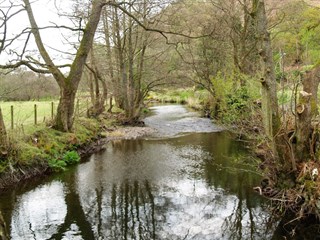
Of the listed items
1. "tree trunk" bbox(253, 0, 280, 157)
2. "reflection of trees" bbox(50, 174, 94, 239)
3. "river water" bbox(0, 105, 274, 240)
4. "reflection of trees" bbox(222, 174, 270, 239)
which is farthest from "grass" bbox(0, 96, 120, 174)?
"tree trunk" bbox(253, 0, 280, 157)

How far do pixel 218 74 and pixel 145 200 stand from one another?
14.7m

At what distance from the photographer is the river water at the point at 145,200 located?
6.76 m

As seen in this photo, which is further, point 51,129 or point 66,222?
point 51,129

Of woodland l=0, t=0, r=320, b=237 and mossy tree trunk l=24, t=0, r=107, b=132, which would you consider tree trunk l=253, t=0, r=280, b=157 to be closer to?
woodland l=0, t=0, r=320, b=237

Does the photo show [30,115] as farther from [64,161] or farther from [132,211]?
[132,211]

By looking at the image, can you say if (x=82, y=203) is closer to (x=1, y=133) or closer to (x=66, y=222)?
(x=66, y=222)

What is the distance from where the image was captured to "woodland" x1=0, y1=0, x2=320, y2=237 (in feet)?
24.1

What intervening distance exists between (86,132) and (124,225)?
9.46 meters

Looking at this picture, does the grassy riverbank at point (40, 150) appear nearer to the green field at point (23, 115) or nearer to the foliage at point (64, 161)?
the foliage at point (64, 161)

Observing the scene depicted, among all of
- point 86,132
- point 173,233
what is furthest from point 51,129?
point 173,233

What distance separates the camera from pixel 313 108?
722 cm

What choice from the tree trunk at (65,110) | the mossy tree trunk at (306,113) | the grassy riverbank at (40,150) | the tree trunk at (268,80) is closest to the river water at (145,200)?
the grassy riverbank at (40,150)

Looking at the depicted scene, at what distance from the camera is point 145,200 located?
849cm

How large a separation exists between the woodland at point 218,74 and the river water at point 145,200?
923 millimetres
